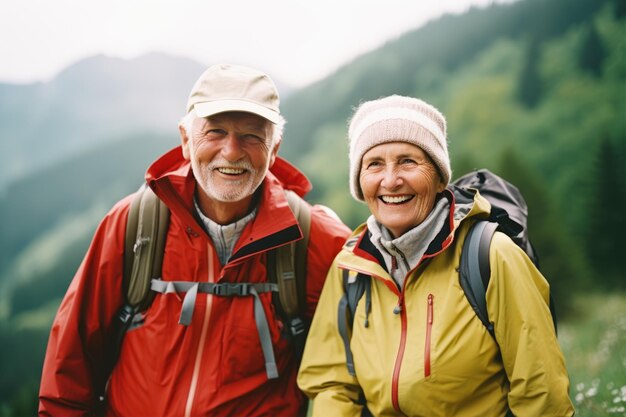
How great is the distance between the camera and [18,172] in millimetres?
16547

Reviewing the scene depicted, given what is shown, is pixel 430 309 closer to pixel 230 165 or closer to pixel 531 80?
pixel 230 165

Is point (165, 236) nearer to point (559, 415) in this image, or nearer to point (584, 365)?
point (559, 415)

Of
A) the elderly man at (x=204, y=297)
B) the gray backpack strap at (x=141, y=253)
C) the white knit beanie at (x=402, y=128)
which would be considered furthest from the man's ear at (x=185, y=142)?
the white knit beanie at (x=402, y=128)

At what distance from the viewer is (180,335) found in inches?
122

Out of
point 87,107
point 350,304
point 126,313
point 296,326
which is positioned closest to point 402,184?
point 350,304

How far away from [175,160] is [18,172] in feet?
52.5

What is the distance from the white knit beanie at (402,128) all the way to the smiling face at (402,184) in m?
0.04

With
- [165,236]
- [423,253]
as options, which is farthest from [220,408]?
[423,253]

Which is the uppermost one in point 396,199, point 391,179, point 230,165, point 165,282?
point 230,165

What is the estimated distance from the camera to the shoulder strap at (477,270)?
244 cm

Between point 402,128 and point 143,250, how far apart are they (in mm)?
1934

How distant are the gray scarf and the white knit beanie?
0.25 m

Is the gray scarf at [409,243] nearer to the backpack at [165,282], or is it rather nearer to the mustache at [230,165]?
the backpack at [165,282]

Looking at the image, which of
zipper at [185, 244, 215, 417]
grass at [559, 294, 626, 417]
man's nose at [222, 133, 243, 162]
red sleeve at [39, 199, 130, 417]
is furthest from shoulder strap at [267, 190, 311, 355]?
grass at [559, 294, 626, 417]
